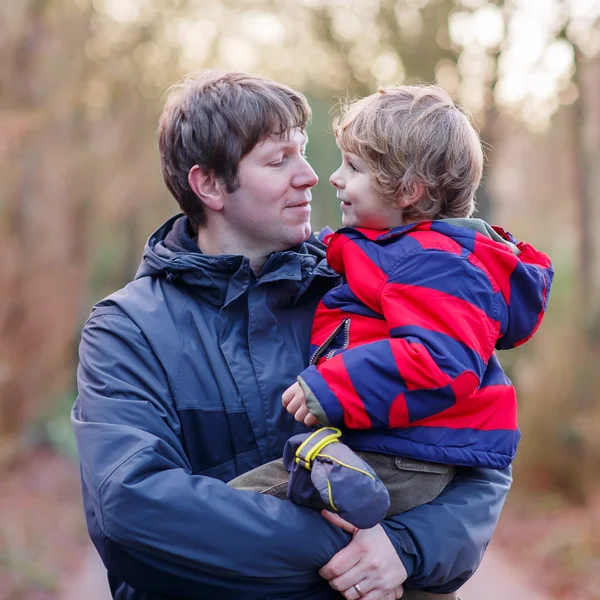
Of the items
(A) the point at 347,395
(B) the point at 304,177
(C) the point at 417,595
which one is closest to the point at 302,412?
(A) the point at 347,395

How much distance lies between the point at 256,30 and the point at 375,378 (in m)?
12.9

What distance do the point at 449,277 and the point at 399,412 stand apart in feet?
1.19

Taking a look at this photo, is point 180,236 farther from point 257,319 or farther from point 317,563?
point 317,563

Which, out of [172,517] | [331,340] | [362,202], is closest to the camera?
[172,517]

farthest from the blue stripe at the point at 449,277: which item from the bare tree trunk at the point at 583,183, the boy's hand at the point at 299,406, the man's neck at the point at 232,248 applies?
the bare tree trunk at the point at 583,183

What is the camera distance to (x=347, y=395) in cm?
217

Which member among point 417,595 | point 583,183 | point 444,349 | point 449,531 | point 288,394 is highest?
point 583,183

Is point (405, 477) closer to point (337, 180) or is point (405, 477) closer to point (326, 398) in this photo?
point (326, 398)

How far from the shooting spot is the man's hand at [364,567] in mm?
2199

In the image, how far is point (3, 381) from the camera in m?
9.20

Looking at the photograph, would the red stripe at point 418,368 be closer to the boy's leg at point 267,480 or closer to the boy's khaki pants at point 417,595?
the boy's leg at point 267,480

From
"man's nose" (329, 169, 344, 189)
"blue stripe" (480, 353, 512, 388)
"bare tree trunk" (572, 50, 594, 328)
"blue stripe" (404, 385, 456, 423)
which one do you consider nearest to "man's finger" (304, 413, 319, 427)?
"blue stripe" (404, 385, 456, 423)

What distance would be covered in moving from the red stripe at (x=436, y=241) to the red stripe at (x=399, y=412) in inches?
16.0

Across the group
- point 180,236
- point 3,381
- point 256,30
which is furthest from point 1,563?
point 256,30
